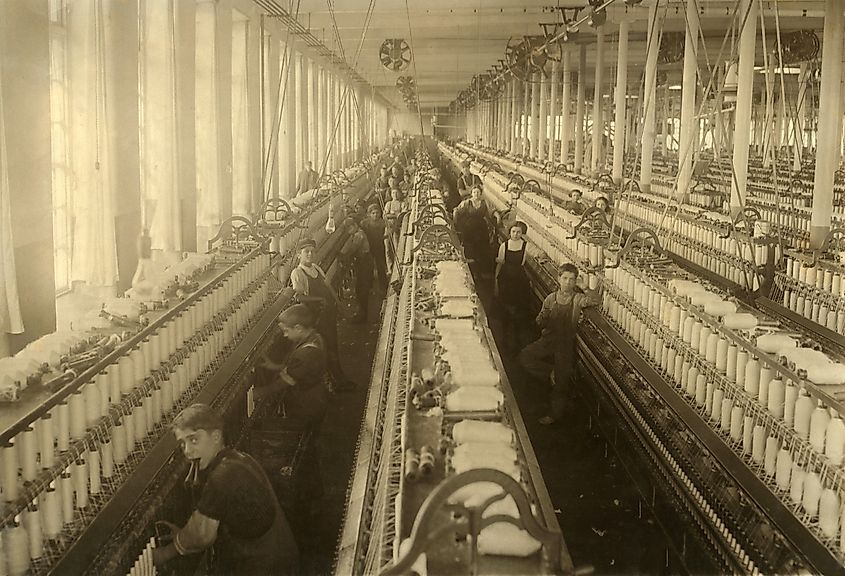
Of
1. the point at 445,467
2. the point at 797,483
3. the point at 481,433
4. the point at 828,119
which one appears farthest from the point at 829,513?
the point at 828,119

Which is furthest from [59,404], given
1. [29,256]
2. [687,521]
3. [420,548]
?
[687,521]

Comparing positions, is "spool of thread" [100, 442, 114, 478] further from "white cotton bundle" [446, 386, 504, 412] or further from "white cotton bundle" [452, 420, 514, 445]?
"white cotton bundle" [452, 420, 514, 445]

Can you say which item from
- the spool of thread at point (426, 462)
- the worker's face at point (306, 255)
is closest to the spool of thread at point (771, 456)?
the spool of thread at point (426, 462)

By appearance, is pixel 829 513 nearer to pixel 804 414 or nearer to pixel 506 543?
pixel 804 414

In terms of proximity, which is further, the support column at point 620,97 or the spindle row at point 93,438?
the support column at point 620,97

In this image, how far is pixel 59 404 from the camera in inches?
175

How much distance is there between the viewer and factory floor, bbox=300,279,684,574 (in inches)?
235

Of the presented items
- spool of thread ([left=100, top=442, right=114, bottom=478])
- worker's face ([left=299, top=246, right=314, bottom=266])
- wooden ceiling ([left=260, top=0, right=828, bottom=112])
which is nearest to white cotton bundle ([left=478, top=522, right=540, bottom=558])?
spool of thread ([left=100, top=442, right=114, bottom=478])

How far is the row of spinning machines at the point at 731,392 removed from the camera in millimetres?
4438

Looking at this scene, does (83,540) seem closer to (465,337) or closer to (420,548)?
(420,548)

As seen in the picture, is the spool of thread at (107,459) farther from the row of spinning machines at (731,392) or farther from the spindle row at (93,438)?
the row of spinning machines at (731,392)

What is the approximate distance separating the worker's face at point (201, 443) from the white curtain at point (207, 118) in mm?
10020

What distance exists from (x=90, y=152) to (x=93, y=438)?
15.6 feet

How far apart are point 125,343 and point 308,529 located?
200cm
